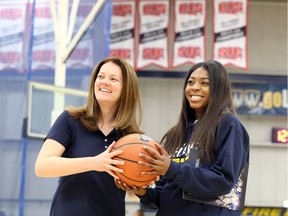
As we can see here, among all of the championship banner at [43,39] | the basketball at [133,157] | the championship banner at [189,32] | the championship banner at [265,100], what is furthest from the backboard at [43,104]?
the championship banner at [265,100]

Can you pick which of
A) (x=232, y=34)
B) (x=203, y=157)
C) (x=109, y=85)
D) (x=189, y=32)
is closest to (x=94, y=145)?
(x=109, y=85)

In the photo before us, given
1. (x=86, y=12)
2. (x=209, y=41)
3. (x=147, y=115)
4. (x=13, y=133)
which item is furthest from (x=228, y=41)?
(x=13, y=133)

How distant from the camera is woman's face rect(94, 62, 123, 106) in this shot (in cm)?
320

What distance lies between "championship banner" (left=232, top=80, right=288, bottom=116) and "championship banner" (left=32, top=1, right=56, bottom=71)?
8.61 meters

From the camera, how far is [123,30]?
47.9 feet

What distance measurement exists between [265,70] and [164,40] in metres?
3.47

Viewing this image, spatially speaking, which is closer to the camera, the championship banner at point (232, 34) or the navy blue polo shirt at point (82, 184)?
Result: the navy blue polo shirt at point (82, 184)

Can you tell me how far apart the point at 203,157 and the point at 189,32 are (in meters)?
10.9

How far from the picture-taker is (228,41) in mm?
13531

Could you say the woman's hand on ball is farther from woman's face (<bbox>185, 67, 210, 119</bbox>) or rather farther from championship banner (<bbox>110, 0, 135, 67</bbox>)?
championship banner (<bbox>110, 0, 135, 67</bbox>)

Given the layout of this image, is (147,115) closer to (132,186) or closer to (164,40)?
(164,40)

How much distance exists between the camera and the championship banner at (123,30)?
14211 mm

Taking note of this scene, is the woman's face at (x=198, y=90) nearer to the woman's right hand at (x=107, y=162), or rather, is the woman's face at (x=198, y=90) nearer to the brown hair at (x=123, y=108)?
the brown hair at (x=123, y=108)

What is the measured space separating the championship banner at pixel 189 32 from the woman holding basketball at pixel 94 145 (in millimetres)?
10481
